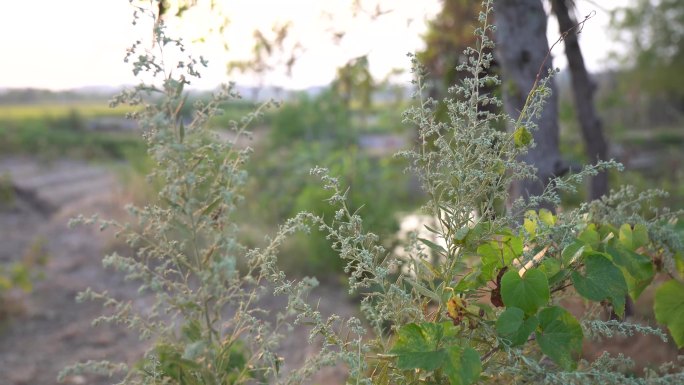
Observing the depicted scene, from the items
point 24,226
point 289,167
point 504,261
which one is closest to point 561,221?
point 504,261

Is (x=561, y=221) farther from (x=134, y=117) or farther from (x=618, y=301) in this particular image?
(x=134, y=117)

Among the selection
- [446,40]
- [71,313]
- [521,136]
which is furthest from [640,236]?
[71,313]

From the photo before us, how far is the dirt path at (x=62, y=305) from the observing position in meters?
4.43

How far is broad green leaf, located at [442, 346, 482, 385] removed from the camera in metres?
1.06

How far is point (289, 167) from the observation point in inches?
350

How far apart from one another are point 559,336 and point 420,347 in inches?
10.7

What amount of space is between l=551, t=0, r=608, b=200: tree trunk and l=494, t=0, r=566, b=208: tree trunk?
68 centimetres

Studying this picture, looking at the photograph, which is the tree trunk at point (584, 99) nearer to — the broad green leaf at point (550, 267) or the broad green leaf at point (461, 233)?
the broad green leaf at point (550, 267)

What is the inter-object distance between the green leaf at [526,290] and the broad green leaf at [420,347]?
15 cm

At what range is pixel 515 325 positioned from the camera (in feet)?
3.69

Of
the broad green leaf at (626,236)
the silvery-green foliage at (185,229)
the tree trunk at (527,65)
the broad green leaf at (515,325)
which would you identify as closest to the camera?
the silvery-green foliage at (185,229)

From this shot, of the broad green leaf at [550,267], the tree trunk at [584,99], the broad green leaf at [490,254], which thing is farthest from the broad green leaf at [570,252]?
the tree trunk at [584,99]

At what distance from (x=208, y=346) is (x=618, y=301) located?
2.61 ft

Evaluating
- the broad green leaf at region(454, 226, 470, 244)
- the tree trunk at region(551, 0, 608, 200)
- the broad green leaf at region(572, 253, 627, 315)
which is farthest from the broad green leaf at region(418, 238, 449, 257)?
the tree trunk at region(551, 0, 608, 200)
